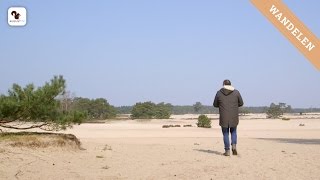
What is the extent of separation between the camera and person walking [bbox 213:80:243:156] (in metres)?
11.1

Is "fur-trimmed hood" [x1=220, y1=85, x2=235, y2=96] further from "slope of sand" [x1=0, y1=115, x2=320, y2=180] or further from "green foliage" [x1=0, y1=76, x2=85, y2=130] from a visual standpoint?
"green foliage" [x1=0, y1=76, x2=85, y2=130]

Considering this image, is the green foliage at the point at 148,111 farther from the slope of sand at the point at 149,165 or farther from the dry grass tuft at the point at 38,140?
the slope of sand at the point at 149,165

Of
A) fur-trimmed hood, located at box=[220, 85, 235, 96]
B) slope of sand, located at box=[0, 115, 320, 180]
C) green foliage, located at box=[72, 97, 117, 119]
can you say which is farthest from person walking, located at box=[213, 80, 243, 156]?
green foliage, located at box=[72, 97, 117, 119]

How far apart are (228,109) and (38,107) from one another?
5.47 m

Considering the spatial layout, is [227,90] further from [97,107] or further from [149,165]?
[97,107]

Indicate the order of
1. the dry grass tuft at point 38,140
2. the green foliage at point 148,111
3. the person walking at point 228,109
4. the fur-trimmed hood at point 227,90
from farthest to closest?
1. the green foliage at point 148,111
2. the dry grass tuft at point 38,140
3. the fur-trimmed hood at point 227,90
4. the person walking at point 228,109

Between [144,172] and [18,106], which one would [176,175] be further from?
[18,106]

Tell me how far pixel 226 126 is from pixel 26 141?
514 centimetres

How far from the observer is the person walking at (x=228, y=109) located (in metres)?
11.1

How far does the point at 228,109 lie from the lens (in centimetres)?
1116

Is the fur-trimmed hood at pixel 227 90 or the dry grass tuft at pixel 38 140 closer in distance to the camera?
the fur-trimmed hood at pixel 227 90

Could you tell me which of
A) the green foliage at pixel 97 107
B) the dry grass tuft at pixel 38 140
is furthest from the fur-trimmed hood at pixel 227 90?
the green foliage at pixel 97 107

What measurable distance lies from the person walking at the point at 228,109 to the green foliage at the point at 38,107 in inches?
183

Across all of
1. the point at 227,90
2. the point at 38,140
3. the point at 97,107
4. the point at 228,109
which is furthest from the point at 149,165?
the point at 97,107
